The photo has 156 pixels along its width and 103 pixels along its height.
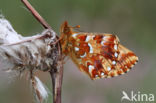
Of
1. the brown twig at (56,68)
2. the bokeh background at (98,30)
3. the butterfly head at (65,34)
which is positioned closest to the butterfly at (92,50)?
the butterfly head at (65,34)

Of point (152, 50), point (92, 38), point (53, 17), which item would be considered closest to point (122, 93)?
point (152, 50)

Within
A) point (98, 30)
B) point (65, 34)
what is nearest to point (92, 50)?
point (65, 34)

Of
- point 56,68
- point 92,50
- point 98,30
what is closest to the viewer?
point 56,68

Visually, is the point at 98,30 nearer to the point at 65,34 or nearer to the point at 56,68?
the point at 65,34

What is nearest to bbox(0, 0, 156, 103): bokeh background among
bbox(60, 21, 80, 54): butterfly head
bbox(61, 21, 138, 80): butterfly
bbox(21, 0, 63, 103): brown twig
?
bbox(61, 21, 138, 80): butterfly

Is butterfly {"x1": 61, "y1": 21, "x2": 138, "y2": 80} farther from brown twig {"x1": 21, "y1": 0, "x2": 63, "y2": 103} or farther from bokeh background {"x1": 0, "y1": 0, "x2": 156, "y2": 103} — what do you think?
bokeh background {"x1": 0, "y1": 0, "x2": 156, "y2": 103}

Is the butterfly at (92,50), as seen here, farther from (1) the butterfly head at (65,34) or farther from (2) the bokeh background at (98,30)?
(2) the bokeh background at (98,30)
